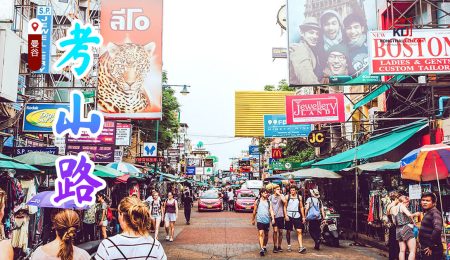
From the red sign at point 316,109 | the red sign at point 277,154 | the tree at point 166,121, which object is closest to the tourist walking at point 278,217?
the red sign at point 316,109

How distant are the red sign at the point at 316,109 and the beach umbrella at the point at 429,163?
885 cm

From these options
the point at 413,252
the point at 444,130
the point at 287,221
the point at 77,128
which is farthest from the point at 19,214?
the point at 444,130

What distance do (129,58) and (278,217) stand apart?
648 centimetres

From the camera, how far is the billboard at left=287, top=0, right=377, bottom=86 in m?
17.8

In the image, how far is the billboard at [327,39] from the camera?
17.8 metres

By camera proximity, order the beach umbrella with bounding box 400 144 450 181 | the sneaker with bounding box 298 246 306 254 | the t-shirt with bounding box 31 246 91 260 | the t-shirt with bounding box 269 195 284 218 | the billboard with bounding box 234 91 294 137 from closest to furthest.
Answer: the t-shirt with bounding box 31 246 91 260, the beach umbrella with bounding box 400 144 450 181, the sneaker with bounding box 298 246 306 254, the t-shirt with bounding box 269 195 284 218, the billboard with bounding box 234 91 294 137

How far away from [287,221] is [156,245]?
32.7ft

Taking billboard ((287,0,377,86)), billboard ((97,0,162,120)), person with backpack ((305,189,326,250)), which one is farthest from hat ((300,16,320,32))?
person with backpack ((305,189,326,250))

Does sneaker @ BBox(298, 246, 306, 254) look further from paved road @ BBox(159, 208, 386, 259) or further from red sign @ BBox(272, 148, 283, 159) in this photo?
red sign @ BBox(272, 148, 283, 159)

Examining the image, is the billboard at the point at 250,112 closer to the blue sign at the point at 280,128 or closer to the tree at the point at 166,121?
the blue sign at the point at 280,128

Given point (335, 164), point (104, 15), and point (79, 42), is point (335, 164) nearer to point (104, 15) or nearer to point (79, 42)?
point (104, 15)

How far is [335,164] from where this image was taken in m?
18.1

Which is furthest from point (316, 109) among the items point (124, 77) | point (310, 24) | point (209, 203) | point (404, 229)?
point (209, 203)

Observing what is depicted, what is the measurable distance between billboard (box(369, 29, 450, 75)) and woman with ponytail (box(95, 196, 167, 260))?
33.9 feet
